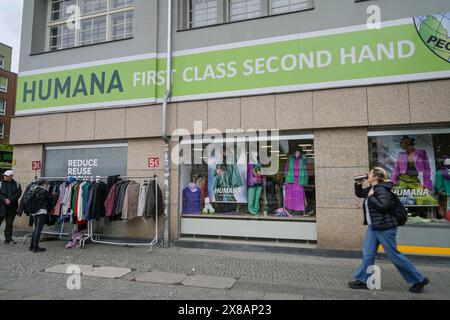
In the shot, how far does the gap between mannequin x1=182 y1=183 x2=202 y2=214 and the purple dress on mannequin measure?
2.26 m

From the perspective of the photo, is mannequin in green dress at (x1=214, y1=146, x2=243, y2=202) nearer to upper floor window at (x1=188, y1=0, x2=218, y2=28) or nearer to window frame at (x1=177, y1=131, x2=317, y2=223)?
window frame at (x1=177, y1=131, x2=317, y2=223)

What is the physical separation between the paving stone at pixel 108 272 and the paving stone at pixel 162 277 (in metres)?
0.42

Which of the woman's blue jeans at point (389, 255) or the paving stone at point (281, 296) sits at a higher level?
the woman's blue jeans at point (389, 255)

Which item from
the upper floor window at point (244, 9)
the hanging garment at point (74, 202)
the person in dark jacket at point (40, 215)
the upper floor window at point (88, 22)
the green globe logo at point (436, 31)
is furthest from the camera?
the upper floor window at point (88, 22)

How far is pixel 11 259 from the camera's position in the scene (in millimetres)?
6758

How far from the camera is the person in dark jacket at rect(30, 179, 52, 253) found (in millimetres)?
7441

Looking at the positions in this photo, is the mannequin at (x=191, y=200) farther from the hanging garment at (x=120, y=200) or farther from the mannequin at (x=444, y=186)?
the mannequin at (x=444, y=186)

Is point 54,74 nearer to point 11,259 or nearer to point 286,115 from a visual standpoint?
point 11,259

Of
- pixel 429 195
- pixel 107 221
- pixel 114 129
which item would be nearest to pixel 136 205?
pixel 107 221

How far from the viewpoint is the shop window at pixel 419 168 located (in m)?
6.64

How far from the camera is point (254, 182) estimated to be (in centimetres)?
802

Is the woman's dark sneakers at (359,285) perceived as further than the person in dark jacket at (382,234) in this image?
Yes

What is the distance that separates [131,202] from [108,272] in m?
2.14

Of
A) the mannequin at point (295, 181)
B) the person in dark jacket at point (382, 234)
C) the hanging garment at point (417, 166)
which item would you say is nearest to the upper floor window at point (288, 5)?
the mannequin at point (295, 181)
